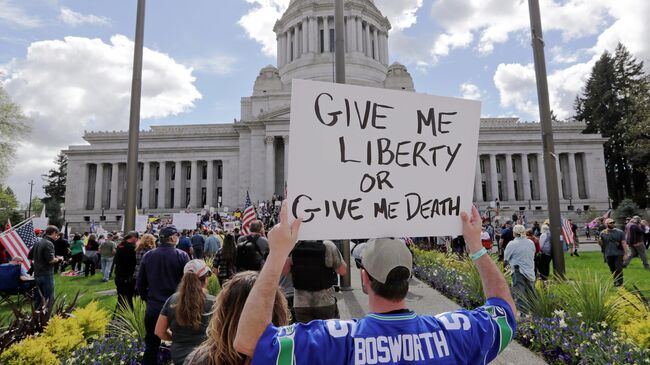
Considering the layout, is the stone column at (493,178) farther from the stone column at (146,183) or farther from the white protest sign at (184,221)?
the stone column at (146,183)

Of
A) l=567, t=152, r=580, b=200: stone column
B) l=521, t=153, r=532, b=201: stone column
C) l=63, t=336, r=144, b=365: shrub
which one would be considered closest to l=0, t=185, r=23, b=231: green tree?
l=63, t=336, r=144, b=365: shrub

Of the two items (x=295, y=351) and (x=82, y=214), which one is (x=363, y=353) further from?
(x=82, y=214)

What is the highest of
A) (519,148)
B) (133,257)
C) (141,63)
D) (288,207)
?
(519,148)

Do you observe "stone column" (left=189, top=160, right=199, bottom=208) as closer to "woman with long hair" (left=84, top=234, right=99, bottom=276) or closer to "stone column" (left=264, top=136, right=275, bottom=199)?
"stone column" (left=264, top=136, right=275, bottom=199)

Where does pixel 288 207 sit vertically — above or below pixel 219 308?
above

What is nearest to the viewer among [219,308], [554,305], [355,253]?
[219,308]

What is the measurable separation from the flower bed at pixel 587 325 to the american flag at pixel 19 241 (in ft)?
38.7

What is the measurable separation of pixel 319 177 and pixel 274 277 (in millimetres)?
725

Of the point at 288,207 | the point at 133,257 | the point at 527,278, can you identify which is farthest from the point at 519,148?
the point at 288,207

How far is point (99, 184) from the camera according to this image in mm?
51312

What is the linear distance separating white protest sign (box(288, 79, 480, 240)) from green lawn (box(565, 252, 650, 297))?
24.1ft

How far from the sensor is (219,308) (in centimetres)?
221

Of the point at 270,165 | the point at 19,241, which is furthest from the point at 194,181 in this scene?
the point at 19,241

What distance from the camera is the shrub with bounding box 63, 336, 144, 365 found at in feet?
14.4
